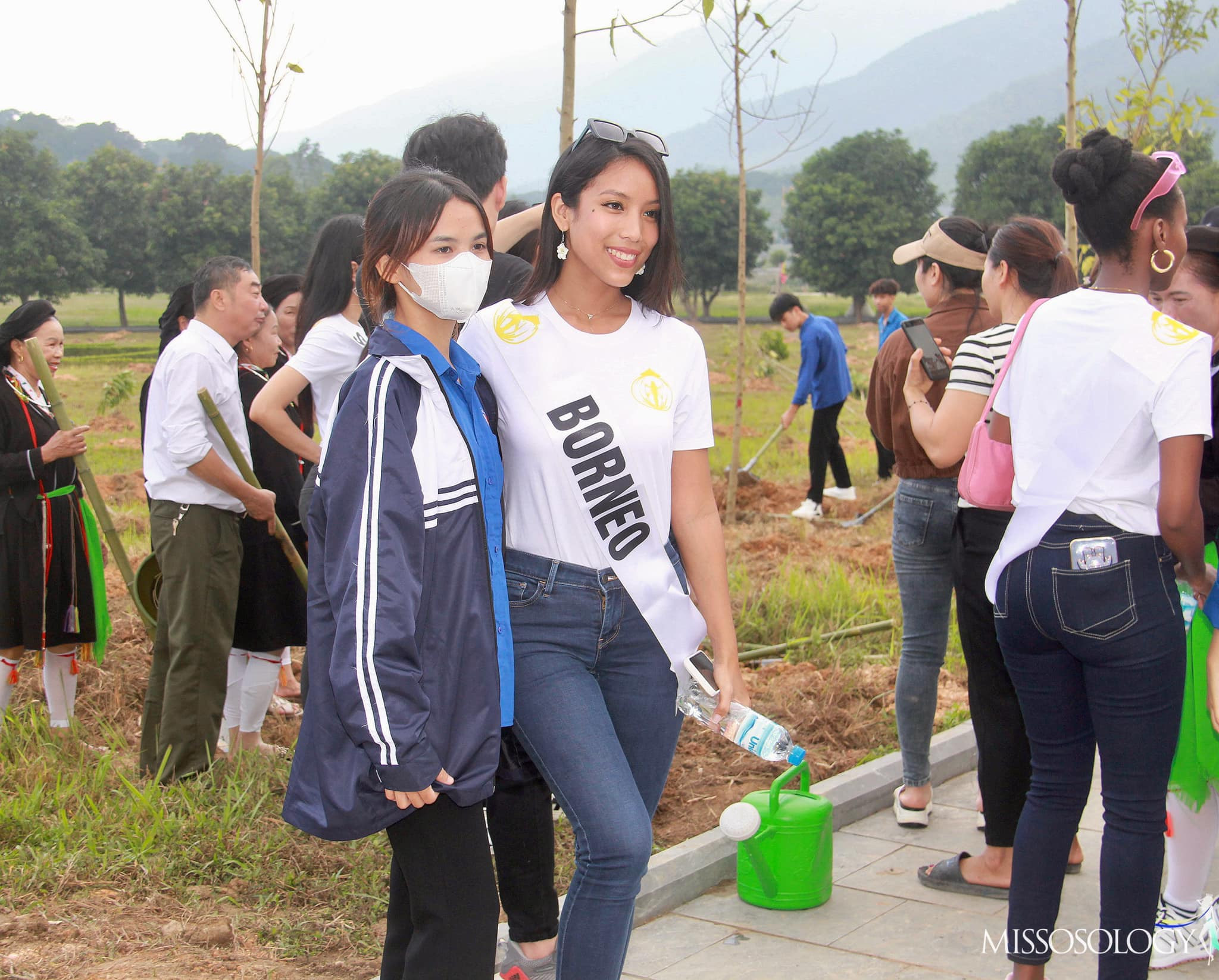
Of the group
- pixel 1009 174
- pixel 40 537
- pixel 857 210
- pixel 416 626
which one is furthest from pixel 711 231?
pixel 416 626

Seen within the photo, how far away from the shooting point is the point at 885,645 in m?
6.12

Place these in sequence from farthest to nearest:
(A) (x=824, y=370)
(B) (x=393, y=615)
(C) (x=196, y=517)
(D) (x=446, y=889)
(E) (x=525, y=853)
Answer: (A) (x=824, y=370)
(C) (x=196, y=517)
(E) (x=525, y=853)
(D) (x=446, y=889)
(B) (x=393, y=615)

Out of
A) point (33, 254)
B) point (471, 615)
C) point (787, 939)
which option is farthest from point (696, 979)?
point (33, 254)

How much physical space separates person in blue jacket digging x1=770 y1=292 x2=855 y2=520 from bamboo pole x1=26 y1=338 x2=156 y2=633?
673 cm

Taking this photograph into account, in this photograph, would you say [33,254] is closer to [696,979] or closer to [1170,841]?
[696,979]

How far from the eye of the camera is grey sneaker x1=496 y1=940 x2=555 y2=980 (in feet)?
9.67

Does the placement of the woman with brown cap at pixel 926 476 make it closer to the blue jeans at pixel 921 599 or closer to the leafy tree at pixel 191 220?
the blue jeans at pixel 921 599

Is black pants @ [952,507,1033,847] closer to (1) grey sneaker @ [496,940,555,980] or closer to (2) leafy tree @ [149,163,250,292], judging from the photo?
(1) grey sneaker @ [496,940,555,980]

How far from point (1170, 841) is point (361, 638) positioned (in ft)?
7.76

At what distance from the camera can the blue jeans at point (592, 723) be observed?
2.25 m

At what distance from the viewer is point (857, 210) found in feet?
266

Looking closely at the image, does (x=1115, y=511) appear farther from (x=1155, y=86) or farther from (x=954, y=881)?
(x=1155, y=86)

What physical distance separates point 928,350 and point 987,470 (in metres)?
0.61

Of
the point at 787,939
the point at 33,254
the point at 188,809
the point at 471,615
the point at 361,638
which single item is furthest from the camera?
the point at 33,254
